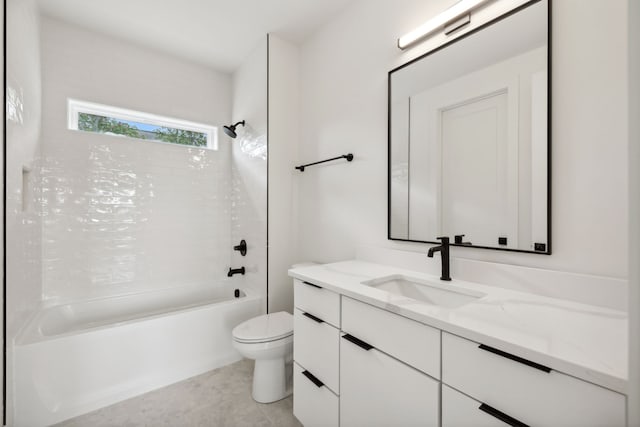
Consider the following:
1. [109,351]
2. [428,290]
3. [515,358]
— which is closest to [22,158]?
[109,351]

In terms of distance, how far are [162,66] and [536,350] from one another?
11.0 feet

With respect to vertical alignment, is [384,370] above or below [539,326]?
below

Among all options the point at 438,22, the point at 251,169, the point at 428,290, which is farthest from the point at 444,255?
the point at 251,169

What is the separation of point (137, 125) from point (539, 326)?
3.17 m

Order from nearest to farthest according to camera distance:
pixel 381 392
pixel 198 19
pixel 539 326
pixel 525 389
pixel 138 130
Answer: pixel 525 389 < pixel 539 326 < pixel 381 392 < pixel 198 19 < pixel 138 130

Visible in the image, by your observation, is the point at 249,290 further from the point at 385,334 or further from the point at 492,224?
the point at 492,224

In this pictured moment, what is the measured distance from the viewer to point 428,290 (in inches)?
52.0

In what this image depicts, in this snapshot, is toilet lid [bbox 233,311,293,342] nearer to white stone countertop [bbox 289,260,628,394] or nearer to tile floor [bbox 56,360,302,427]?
tile floor [bbox 56,360,302,427]

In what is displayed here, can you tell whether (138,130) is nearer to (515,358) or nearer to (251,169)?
(251,169)

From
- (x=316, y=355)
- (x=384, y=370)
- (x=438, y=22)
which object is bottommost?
(x=316, y=355)

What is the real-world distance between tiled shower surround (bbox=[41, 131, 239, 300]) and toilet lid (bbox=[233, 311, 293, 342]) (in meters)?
1.22

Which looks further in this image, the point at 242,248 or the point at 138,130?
the point at 242,248

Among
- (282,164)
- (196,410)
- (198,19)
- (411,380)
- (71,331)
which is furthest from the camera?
(282,164)

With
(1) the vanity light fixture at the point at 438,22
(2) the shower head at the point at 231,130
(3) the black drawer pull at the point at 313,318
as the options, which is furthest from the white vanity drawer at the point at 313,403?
(2) the shower head at the point at 231,130
